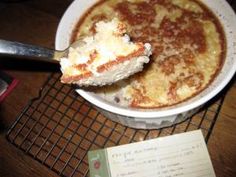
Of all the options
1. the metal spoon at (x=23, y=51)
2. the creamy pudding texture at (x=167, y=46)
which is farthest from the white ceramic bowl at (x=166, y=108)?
the metal spoon at (x=23, y=51)

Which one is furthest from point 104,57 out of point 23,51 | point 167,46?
point 167,46

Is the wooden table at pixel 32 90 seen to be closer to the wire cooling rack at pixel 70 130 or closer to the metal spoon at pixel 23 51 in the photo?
the wire cooling rack at pixel 70 130

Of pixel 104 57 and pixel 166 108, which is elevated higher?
pixel 104 57

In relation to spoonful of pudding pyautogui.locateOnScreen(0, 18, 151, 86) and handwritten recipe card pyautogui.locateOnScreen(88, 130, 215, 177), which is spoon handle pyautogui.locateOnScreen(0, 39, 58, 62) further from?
handwritten recipe card pyautogui.locateOnScreen(88, 130, 215, 177)

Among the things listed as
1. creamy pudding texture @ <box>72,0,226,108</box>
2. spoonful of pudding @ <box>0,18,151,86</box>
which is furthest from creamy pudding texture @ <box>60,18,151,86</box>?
creamy pudding texture @ <box>72,0,226,108</box>

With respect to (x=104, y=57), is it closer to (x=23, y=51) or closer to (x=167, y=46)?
(x=23, y=51)
